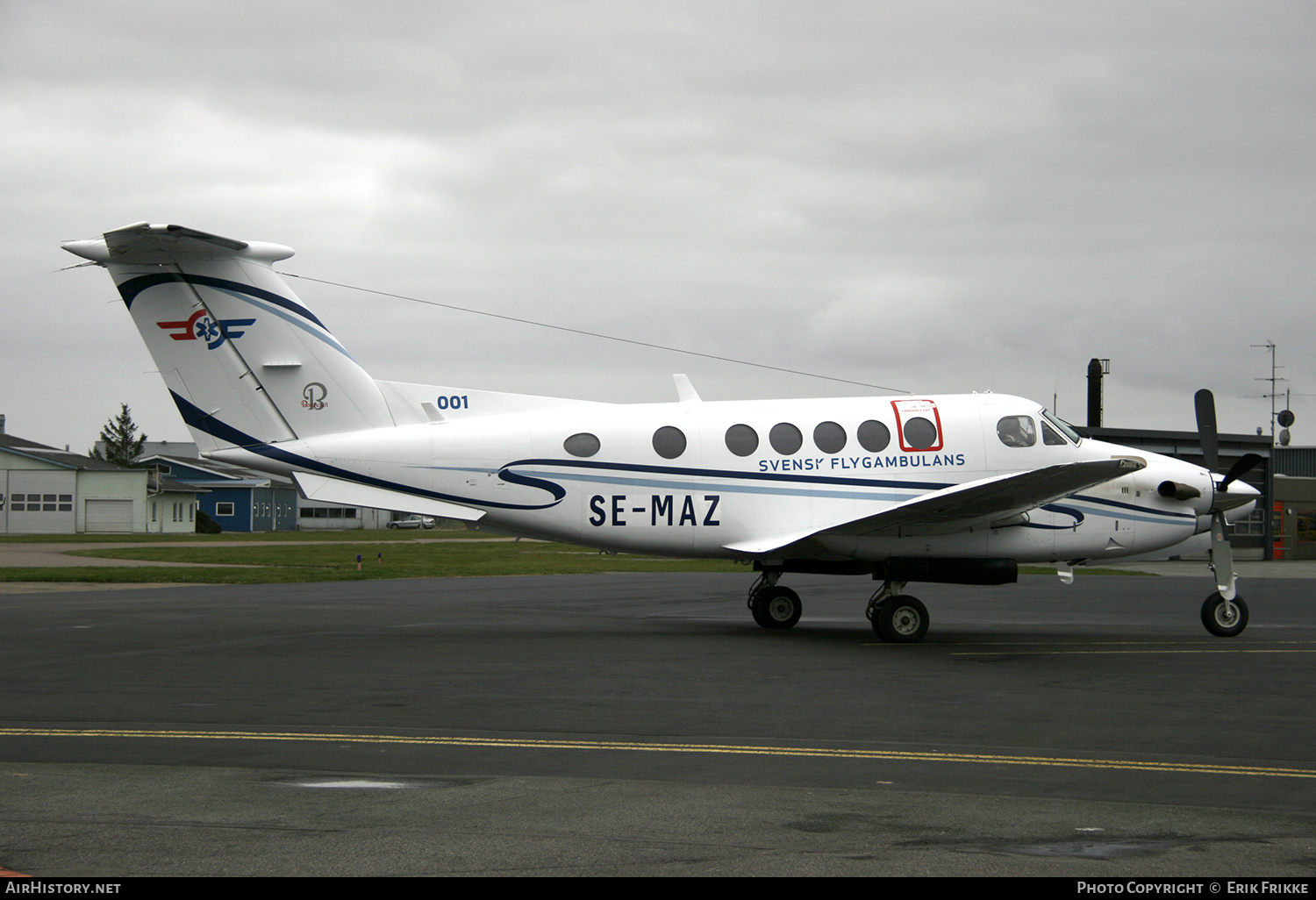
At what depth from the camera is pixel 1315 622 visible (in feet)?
62.2

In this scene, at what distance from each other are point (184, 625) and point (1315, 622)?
1852 centimetres

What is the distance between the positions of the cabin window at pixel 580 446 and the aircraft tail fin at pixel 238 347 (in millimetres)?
2716

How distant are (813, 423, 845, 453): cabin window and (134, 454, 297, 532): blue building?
78481mm

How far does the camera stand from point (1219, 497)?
16844 mm

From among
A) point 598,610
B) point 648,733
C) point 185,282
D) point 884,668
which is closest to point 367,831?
point 648,733

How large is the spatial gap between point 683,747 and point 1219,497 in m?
11.9

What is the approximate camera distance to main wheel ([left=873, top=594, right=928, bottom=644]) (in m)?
15.5

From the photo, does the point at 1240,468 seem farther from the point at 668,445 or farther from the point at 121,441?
the point at 121,441

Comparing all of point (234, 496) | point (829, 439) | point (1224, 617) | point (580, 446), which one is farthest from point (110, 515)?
point (1224, 617)

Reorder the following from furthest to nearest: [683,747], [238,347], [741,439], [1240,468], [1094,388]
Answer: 1. [1094,388]
2. [1240,468]
3. [741,439]
4. [238,347]
5. [683,747]

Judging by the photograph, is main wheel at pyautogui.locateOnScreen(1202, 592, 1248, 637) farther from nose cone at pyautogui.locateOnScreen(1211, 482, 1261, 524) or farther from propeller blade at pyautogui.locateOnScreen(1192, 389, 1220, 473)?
propeller blade at pyautogui.locateOnScreen(1192, 389, 1220, 473)

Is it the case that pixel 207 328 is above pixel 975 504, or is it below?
above
